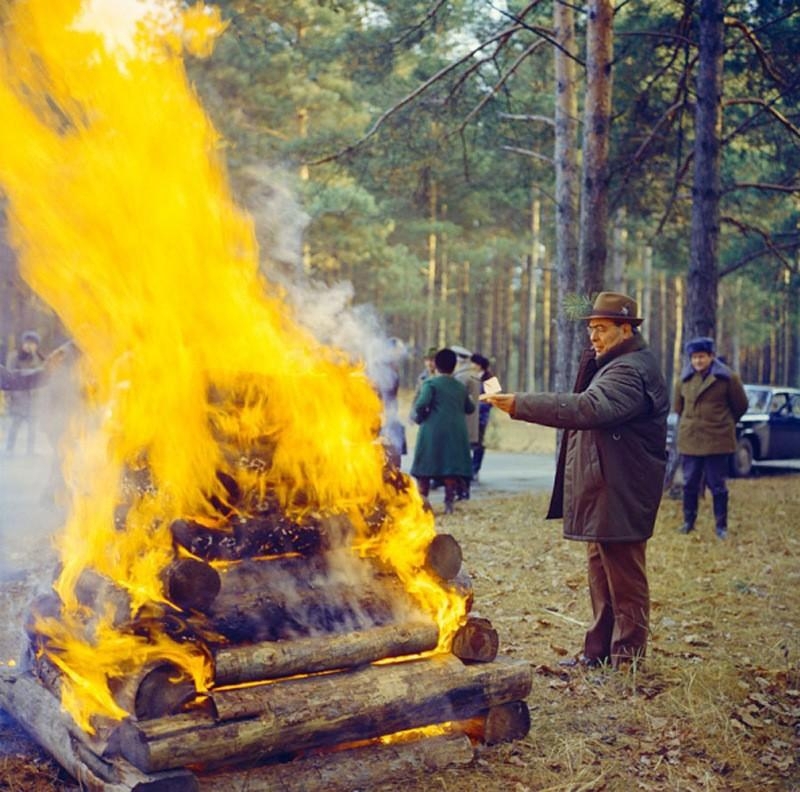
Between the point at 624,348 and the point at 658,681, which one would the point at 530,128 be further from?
the point at 658,681

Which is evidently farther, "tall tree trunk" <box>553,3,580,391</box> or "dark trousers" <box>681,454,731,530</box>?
"tall tree trunk" <box>553,3,580,391</box>

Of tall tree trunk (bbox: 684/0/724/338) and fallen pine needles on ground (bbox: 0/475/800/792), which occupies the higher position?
tall tree trunk (bbox: 684/0/724/338)

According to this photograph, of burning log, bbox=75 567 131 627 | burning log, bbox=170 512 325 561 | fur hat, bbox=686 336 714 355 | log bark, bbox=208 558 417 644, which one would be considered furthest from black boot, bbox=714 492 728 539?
burning log, bbox=75 567 131 627

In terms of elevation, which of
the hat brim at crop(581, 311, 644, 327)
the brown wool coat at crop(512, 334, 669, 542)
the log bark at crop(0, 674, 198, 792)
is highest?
the hat brim at crop(581, 311, 644, 327)

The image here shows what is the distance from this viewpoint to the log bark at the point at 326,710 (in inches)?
173

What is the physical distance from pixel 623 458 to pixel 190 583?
295 centimetres

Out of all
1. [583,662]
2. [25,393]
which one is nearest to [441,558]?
[583,662]

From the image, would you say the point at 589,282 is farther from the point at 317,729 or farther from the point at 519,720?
the point at 317,729

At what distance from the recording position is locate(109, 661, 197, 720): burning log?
4.45 metres

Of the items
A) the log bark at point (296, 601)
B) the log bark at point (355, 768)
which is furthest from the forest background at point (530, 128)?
the log bark at point (355, 768)

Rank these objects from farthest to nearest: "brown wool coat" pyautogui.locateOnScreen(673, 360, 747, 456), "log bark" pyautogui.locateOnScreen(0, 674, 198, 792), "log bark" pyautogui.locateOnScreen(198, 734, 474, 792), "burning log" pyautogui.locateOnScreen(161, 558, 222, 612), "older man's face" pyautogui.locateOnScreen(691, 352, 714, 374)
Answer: "older man's face" pyautogui.locateOnScreen(691, 352, 714, 374) < "brown wool coat" pyautogui.locateOnScreen(673, 360, 747, 456) < "burning log" pyautogui.locateOnScreen(161, 558, 222, 612) < "log bark" pyautogui.locateOnScreen(198, 734, 474, 792) < "log bark" pyautogui.locateOnScreen(0, 674, 198, 792)

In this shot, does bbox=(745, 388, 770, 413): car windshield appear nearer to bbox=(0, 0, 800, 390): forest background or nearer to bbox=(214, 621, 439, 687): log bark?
bbox=(0, 0, 800, 390): forest background

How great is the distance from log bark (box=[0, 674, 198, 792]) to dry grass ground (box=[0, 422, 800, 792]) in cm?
14

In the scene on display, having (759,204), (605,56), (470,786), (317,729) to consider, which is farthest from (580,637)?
(759,204)
